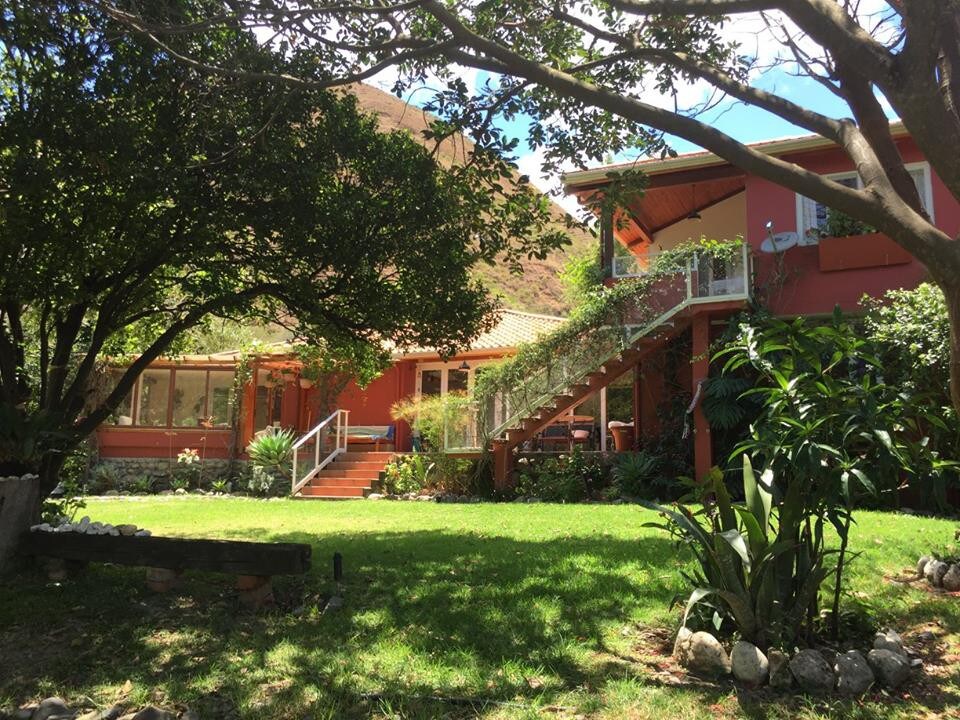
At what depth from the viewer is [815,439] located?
373cm

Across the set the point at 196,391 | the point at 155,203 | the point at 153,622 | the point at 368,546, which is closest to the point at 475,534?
the point at 368,546

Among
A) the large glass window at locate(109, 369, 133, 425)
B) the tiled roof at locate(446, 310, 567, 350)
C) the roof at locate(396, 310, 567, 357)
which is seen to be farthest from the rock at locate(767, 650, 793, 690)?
the large glass window at locate(109, 369, 133, 425)

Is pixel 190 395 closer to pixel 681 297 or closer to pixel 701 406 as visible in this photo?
pixel 681 297

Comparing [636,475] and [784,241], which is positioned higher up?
[784,241]

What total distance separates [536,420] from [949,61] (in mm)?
10774

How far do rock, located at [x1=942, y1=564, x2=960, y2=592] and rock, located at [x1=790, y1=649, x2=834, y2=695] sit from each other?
2649 millimetres

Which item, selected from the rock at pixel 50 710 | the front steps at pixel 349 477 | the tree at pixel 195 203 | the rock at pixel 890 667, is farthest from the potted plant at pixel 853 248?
the rock at pixel 50 710

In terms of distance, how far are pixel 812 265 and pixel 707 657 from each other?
1129cm

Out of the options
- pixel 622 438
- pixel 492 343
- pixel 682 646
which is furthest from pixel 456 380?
pixel 682 646

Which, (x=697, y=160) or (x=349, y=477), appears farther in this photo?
(x=349, y=477)

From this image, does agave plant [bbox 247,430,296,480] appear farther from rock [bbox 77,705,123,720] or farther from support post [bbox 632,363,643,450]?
rock [bbox 77,705,123,720]

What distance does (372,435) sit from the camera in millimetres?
19359

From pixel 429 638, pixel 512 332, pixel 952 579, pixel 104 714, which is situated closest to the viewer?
pixel 104 714

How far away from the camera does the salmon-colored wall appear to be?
12.5 metres
